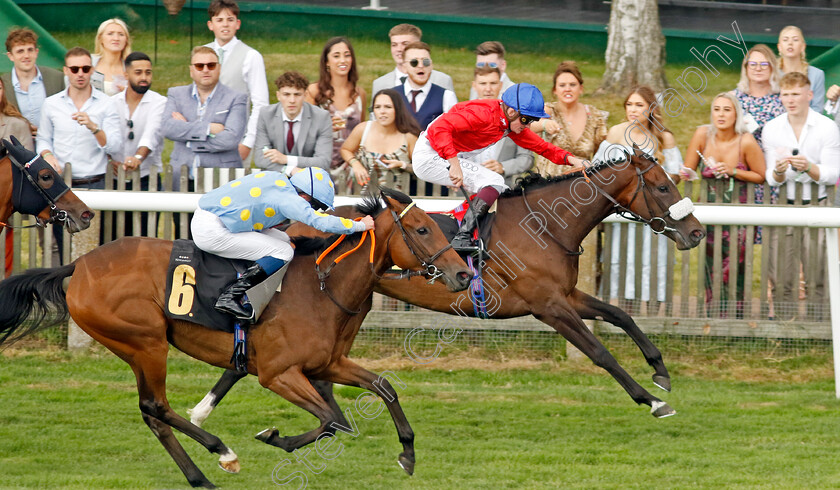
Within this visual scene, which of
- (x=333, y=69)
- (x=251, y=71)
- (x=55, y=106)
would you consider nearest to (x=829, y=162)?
(x=333, y=69)

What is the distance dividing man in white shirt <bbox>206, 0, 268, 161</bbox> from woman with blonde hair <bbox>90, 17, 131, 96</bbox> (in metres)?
0.66

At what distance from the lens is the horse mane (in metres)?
5.50

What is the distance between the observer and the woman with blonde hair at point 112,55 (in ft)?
27.9

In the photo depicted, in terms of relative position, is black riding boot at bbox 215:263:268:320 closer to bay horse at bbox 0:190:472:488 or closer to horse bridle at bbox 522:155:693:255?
bay horse at bbox 0:190:472:488

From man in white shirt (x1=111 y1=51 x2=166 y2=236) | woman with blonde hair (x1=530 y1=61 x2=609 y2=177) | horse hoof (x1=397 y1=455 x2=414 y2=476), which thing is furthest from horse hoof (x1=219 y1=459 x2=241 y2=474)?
woman with blonde hair (x1=530 y1=61 x2=609 y2=177)

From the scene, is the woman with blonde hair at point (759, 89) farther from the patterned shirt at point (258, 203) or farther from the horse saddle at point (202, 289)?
the horse saddle at point (202, 289)

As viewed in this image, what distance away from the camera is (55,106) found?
7.85 meters

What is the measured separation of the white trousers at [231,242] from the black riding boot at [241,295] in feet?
0.26

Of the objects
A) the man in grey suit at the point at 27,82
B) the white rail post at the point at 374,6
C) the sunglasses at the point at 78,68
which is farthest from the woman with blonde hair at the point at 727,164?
the white rail post at the point at 374,6

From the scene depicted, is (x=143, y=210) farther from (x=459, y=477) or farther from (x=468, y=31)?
(x=468, y=31)

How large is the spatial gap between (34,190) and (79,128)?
1.80 meters

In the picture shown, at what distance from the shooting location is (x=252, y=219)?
545 cm

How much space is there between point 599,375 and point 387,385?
267 centimetres

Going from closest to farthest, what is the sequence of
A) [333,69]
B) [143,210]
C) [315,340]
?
[315,340]
[143,210]
[333,69]
